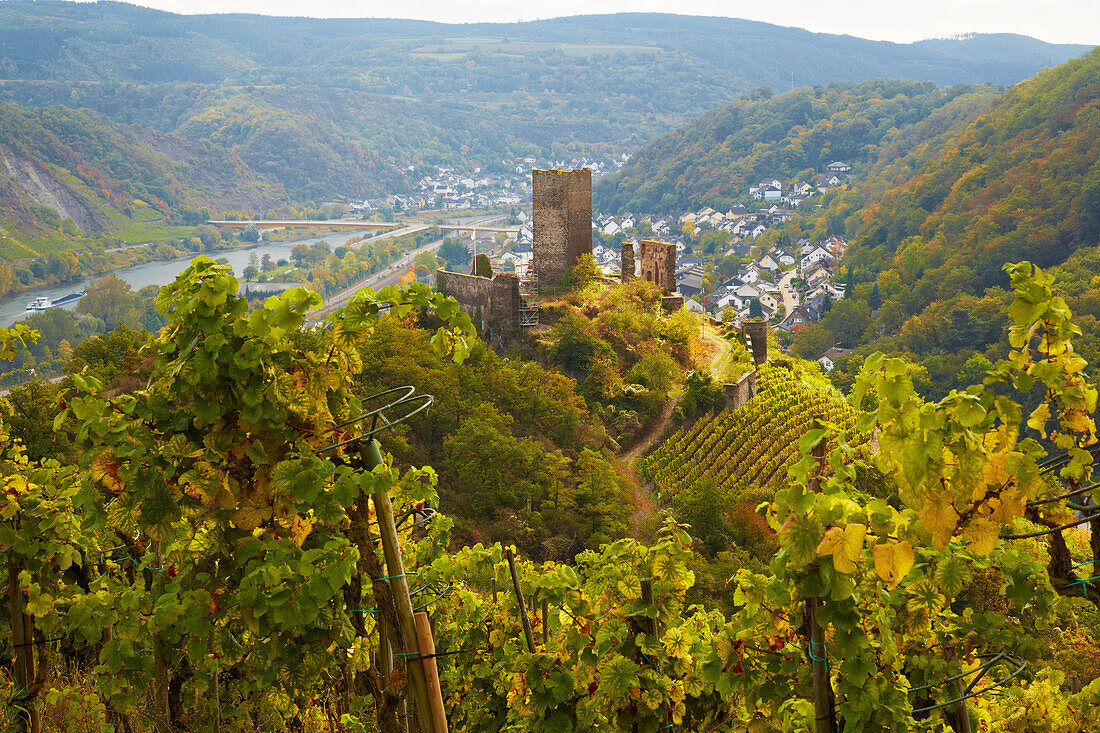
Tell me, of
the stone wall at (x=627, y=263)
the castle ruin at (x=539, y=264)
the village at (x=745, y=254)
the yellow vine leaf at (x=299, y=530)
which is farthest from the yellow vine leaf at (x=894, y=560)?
the village at (x=745, y=254)

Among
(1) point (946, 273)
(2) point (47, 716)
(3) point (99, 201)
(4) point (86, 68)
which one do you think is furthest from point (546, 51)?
(2) point (47, 716)

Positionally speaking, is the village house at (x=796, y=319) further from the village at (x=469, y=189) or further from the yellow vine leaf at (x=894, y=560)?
the yellow vine leaf at (x=894, y=560)

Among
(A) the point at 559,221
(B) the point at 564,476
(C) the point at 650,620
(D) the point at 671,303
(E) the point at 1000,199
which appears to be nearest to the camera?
(C) the point at 650,620

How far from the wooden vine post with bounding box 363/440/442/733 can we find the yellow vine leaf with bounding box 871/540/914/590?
1505 millimetres

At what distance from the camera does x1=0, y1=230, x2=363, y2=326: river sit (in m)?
52.3

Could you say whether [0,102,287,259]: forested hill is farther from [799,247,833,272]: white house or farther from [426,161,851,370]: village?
[799,247,833,272]: white house

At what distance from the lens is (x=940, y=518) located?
7.84ft

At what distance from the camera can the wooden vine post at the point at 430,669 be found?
2.88 m

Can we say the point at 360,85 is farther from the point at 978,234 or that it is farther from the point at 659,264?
the point at 659,264

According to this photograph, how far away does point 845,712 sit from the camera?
292 centimetres

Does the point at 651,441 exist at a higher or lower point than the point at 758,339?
lower

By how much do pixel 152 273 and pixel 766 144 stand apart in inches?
3046

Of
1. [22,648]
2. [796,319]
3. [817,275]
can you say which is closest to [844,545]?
[22,648]

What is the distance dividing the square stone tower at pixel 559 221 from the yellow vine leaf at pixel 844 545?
22.2 metres
